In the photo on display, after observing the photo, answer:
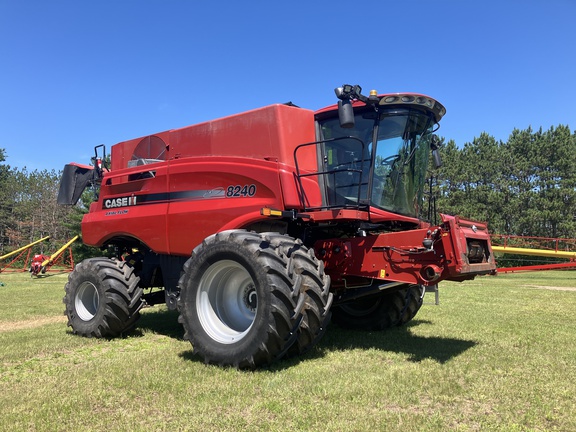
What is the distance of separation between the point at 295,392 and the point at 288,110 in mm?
3434

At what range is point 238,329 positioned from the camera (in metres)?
5.12

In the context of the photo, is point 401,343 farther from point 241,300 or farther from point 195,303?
point 195,303

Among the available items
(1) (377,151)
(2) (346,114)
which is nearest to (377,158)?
(1) (377,151)

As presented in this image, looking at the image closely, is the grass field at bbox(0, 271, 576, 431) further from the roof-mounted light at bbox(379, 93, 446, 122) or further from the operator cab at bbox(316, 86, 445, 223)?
the roof-mounted light at bbox(379, 93, 446, 122)

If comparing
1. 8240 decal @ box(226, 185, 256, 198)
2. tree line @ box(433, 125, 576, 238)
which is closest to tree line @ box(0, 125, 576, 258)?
tree line @ box(433, 125, 576, 238)

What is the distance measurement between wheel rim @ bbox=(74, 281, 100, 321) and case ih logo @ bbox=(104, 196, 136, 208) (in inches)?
51.1

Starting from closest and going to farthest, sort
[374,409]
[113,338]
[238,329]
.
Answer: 1. [374,409]
2. [238,329]
3. [113,338]

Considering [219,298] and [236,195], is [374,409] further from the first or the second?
[236,195]

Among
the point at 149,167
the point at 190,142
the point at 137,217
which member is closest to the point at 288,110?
the point at 190,142

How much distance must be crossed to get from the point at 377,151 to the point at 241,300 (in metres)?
2.40

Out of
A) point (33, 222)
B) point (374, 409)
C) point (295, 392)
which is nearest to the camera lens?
point (374, 409)

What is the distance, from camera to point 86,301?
6918 millimetres

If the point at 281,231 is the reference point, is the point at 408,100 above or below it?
above

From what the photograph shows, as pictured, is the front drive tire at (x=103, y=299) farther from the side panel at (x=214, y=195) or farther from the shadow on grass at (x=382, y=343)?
the side panel at (x=214, y=195)
